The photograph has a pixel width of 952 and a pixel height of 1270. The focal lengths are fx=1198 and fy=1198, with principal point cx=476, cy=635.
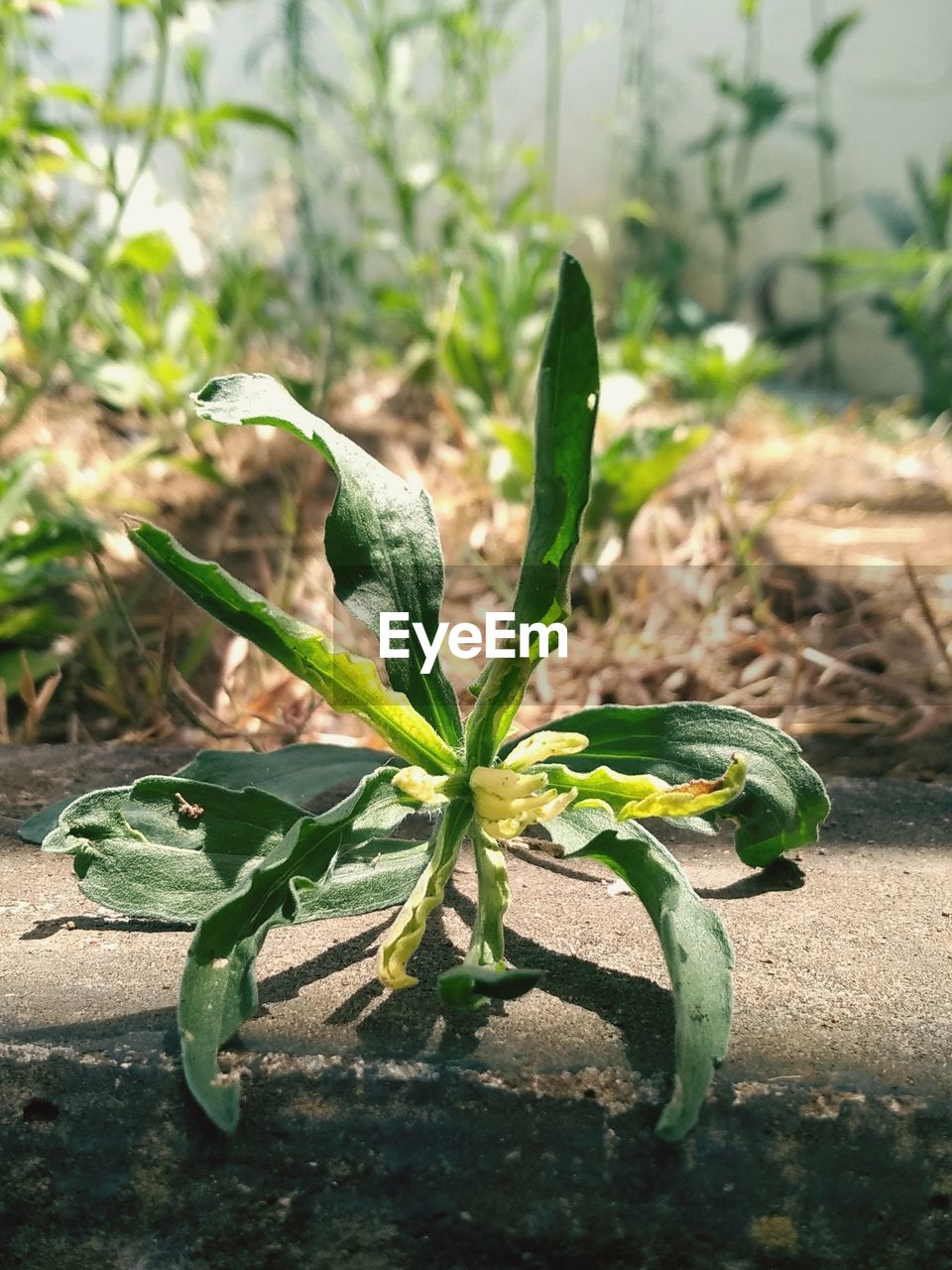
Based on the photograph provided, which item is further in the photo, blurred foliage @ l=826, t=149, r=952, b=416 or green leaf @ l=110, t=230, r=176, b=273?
blurred foliage @ l=826, t=149, r=952, b=416

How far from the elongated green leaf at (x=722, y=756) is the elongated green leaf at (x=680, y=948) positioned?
5 centimetres

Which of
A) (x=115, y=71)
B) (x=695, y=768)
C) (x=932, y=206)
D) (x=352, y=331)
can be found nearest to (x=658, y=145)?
(x=932, y=206)

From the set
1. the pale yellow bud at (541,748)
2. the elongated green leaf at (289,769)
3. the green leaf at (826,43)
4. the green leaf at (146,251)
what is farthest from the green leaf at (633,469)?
the green leaf at (826,43)

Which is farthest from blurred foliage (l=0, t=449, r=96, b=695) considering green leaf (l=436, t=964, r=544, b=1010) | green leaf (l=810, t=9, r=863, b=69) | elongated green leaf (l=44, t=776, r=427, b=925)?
green leaf (l=810, t=9, r=863, b=69)

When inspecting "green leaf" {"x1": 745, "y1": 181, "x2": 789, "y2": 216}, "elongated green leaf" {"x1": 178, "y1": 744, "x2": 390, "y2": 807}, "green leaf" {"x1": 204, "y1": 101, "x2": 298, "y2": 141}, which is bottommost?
A: "elongated green leaf" {"x1": 178, "y1": 744, "x2": 390, "y2": 807}

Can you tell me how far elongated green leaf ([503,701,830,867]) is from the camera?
2.45 ft

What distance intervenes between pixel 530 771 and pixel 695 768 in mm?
103

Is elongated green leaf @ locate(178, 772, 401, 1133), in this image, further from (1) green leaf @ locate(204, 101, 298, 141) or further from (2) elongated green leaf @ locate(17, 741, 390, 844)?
(1) green leaf @ locate(204, 101, 298, 141)

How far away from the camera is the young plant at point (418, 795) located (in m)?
0.62

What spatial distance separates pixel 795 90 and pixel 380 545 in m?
4.75

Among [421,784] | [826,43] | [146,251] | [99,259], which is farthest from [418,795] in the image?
[826,43]

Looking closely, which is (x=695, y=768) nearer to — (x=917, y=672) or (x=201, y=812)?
(x=201, y=812)

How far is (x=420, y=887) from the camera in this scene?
A: 2.19 ft

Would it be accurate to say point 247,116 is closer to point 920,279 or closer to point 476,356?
point 476,356
